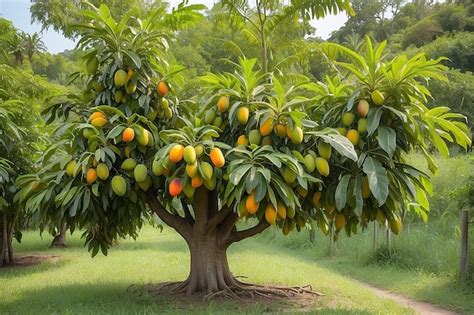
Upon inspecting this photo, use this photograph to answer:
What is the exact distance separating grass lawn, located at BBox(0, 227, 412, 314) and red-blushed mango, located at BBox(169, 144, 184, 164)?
1406mm

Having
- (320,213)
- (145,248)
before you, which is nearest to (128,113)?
(320,213)

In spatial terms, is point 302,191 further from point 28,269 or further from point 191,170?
point 28,269

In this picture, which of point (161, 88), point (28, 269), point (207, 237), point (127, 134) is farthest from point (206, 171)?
point (28, 269)

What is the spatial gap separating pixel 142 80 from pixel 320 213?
7.28 ft

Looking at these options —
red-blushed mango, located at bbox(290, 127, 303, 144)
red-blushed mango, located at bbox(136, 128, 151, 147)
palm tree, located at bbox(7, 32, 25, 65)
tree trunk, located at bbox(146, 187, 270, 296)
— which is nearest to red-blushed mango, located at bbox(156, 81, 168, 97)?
red-blushed mango, located at bbox(136, 128, 151, 147)

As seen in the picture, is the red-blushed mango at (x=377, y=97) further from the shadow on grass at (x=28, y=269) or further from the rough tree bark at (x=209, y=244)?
the shadow on grass at (x=28, y=269)

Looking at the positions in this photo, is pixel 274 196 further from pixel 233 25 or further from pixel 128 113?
pixel 233 25

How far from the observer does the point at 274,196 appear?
397 centimetres

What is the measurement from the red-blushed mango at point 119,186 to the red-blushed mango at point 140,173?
0.39 feet

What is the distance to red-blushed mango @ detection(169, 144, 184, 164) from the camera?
4113mm

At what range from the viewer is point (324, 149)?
435 centimetres

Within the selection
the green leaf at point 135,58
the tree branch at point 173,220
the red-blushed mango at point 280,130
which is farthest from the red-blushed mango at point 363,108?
the tree branch at point 173,220

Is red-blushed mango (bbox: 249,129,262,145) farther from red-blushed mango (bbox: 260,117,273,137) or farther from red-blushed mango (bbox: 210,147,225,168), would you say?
red-blushed mango (bbox: 210,147,225,168)

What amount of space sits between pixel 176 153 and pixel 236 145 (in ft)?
2.73
